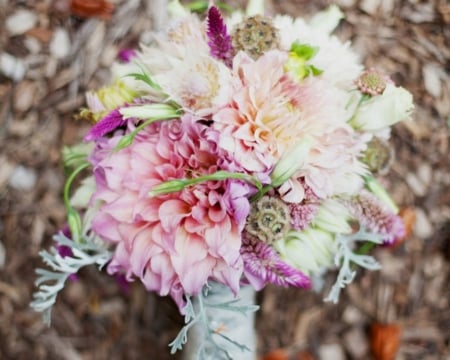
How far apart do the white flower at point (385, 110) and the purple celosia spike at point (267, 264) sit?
6.9 inches

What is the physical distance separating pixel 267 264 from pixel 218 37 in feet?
0.80

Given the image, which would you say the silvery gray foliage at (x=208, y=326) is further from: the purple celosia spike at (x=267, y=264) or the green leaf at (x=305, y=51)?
the green leaf at (x=305, y=51)

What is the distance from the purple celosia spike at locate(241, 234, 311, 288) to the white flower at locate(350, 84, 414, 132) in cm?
18

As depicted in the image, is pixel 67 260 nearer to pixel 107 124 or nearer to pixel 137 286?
pixel 107 124

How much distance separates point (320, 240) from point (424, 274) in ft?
1.44

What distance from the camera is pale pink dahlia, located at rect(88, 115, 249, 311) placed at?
677 mm

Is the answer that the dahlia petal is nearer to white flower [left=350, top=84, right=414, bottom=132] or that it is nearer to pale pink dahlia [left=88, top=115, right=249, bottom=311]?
pale pink dahlia [left=88, top=115, right=249, bottom=311]

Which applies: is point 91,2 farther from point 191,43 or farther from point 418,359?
point 418,359

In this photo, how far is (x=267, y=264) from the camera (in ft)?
2.32

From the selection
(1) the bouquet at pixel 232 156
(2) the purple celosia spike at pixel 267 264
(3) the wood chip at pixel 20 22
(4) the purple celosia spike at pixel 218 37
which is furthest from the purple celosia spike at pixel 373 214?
(3) the wood chip at pixel 20 22

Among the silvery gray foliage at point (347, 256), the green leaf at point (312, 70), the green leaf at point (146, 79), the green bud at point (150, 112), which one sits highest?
the green leaf at point (312, 70)

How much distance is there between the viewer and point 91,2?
1094mm

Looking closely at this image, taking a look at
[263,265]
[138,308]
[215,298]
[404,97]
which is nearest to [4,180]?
[138,308]

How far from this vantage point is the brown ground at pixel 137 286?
43.4 inches
